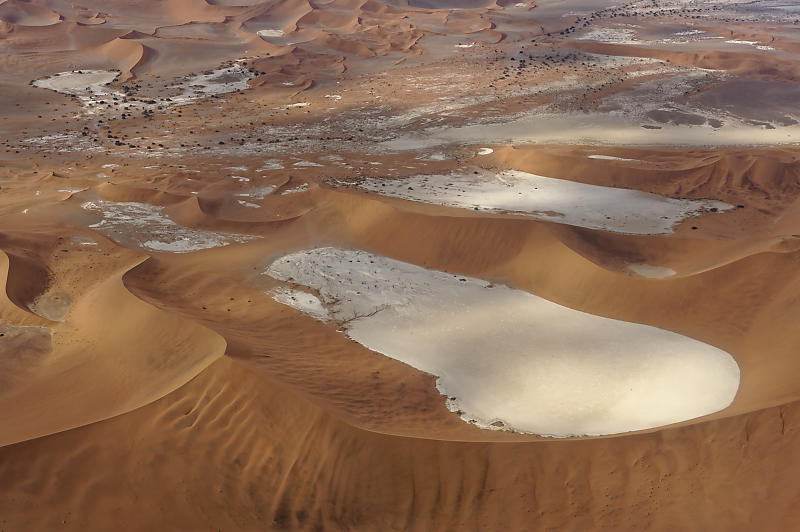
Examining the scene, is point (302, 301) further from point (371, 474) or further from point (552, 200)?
point (552, 200)

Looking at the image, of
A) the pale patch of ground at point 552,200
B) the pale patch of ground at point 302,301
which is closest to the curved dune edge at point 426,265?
the pale patch of ground at point 302,301

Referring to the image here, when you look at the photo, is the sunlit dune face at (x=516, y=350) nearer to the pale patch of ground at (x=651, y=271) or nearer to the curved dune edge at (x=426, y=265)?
→ the curved dune edge at (x=426, y=265)

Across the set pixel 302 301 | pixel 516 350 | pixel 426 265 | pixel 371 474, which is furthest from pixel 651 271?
pixel 371 474

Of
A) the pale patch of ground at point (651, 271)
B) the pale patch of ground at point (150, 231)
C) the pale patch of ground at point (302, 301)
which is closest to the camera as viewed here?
the pale patch of ground at point (302, 301)

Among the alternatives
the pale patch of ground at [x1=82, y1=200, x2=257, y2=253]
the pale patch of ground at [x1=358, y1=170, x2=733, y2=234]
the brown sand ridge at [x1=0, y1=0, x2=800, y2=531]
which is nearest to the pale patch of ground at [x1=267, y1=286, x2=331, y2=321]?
the brown sand ridge at [x1=0, y1=0, x2=800, y2=531]

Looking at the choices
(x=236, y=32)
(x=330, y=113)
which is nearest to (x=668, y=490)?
(x=330, y=113)

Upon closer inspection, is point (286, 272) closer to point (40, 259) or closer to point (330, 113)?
point (40, 259)
